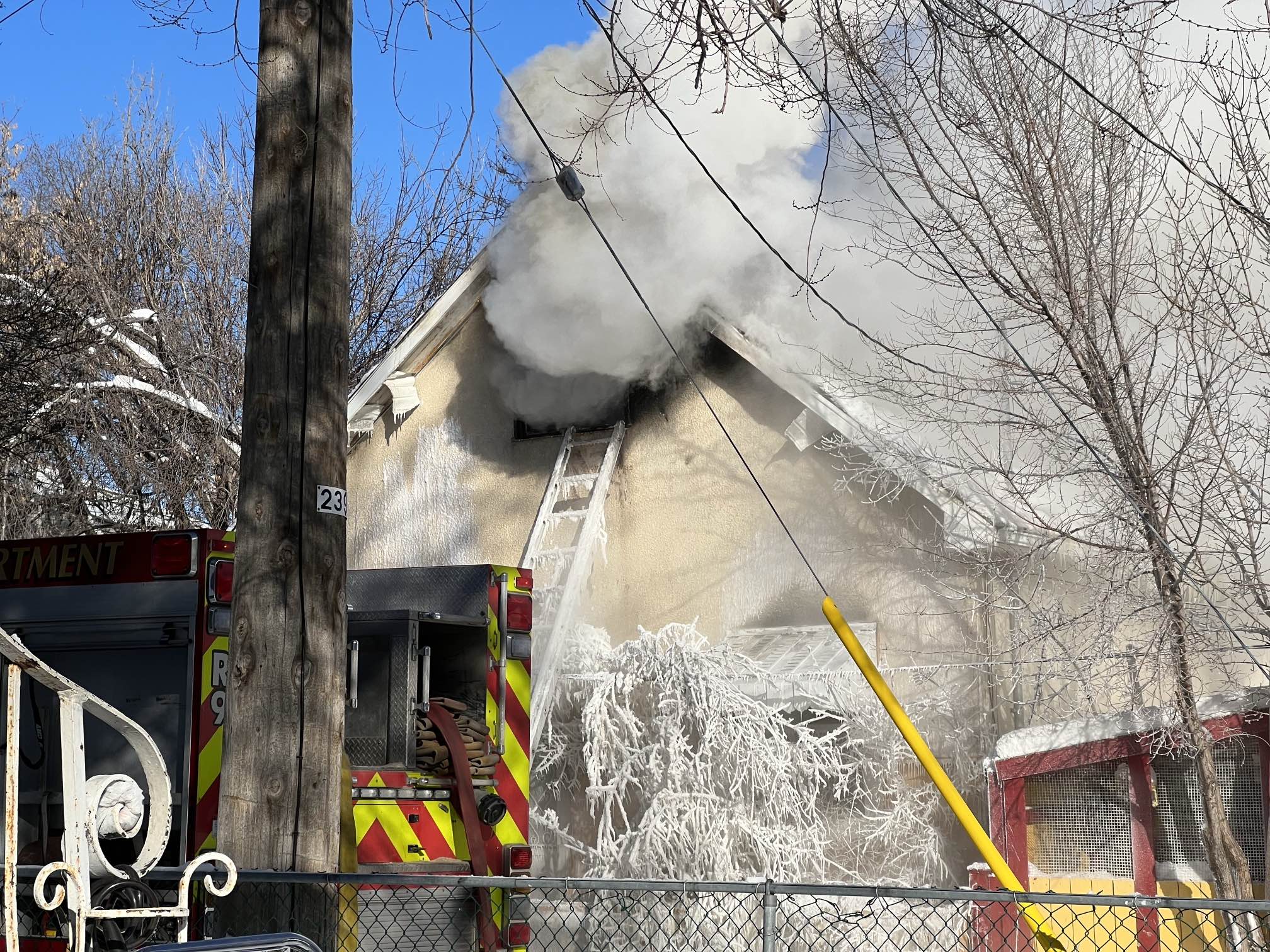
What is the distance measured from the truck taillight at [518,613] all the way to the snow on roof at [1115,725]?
8.68ft

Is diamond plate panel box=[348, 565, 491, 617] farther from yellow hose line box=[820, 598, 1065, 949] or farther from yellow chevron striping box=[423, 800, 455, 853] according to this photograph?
yellow hose line box=[820, 598, 1065, 949]

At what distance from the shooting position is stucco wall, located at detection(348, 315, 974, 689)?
929cm

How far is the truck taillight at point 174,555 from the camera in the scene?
6.36m

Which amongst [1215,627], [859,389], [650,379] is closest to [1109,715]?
[1215,627]

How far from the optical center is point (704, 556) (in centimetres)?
1021

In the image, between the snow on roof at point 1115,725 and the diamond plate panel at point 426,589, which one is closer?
the snow on roof at point 1115,725

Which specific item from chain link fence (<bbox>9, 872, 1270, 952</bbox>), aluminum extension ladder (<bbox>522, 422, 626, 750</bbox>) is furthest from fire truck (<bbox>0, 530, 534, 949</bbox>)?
aluminum extension ladder (<bbox>522, 422, 626, 750</bbox>)

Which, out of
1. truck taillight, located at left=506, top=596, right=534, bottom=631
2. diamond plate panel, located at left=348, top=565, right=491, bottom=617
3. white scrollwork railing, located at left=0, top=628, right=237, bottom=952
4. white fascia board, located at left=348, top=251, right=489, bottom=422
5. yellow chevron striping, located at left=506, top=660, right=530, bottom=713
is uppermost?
white fascia board, located at left=348, top=251, right=489, bottom=422

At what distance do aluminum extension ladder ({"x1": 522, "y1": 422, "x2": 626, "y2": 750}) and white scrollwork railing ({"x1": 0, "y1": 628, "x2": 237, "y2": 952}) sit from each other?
6492 millimetres

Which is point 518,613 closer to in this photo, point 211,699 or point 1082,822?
point 211,699

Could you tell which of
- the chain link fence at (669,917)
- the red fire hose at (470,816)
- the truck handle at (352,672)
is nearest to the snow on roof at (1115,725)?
the chain link fence at (669,917)

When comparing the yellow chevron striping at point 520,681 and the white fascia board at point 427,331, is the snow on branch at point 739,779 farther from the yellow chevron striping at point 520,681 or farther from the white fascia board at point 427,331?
the white fascia board at point 427,331

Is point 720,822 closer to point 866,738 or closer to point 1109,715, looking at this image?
point 866,738

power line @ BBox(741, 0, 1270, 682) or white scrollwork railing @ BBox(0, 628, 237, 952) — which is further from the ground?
power line @ BBox(741, 0, 1270, 682)
